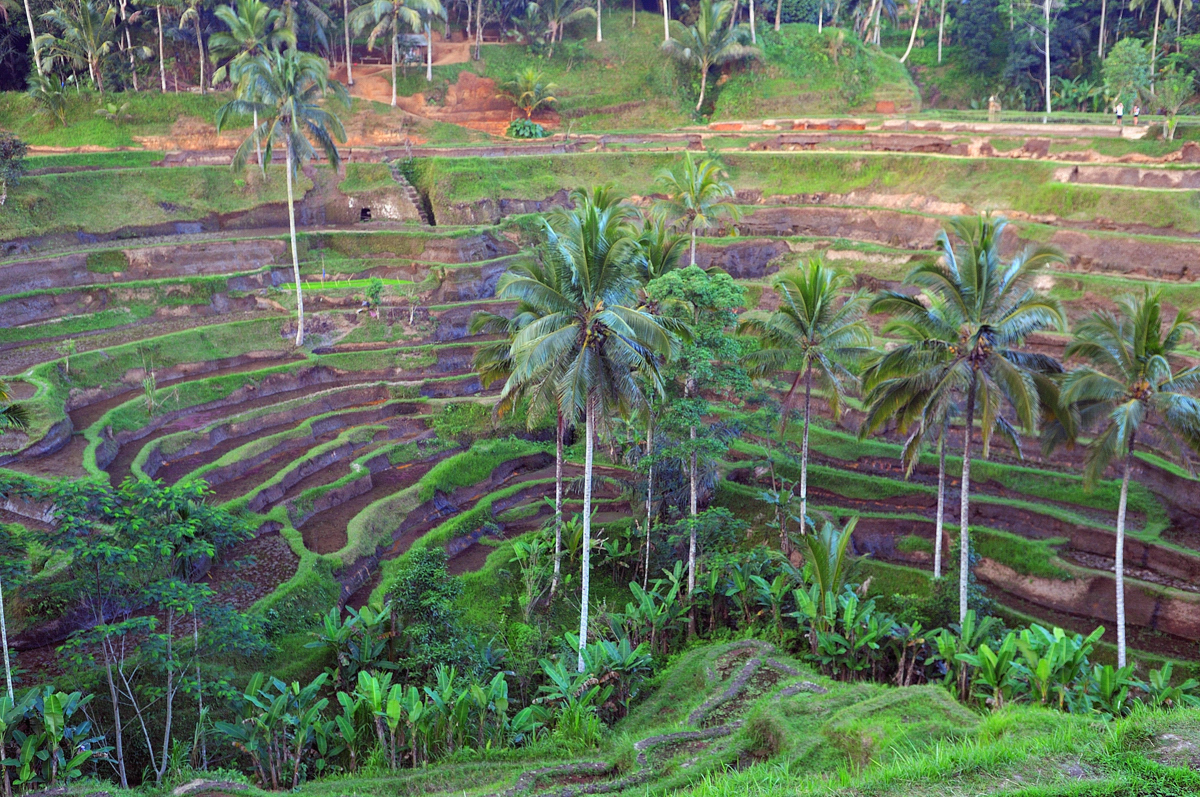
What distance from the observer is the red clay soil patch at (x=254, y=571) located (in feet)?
71.1

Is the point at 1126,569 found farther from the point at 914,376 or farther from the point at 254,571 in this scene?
the point at 254,571

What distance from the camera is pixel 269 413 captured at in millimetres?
31609

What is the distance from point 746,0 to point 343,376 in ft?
157

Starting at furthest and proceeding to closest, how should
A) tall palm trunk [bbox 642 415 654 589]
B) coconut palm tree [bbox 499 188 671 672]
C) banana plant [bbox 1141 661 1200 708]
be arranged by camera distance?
1. tall palm trunk [bbox 642 415 654 589]
2. coconut palm tree [bbox 499 188 671 672]
3. banana plant [bbox 1141 661 1200 708]

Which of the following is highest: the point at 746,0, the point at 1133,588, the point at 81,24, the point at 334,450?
the point at 746,0

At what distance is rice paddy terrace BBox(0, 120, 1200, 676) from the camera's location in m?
25.2

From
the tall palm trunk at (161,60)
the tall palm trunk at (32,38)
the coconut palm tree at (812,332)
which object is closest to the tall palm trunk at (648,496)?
the coconut palm tree at (812,332)

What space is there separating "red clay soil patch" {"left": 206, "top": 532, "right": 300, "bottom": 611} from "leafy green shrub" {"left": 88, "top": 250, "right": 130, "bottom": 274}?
21.1m

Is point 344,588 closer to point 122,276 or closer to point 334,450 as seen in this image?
point 334,450

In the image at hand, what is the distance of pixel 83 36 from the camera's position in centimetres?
5069

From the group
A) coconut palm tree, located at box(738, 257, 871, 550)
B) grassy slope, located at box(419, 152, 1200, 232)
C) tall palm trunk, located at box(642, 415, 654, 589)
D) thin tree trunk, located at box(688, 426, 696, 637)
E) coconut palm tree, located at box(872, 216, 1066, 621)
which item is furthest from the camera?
grassy slope, located at box(419, 152, 1200, 232)

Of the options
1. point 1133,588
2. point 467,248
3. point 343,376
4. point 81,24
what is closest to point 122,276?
point 343,376

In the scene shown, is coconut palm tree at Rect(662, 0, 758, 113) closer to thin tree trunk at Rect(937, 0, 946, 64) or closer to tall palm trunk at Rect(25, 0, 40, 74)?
thin tree trunk at Rect(937, 0, 946, 64)

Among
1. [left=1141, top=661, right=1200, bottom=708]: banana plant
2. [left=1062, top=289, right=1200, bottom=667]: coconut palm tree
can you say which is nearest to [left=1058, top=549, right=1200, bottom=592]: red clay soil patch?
[left=1062, top=289, right=1200, bottom=667]: coconut palm tree
